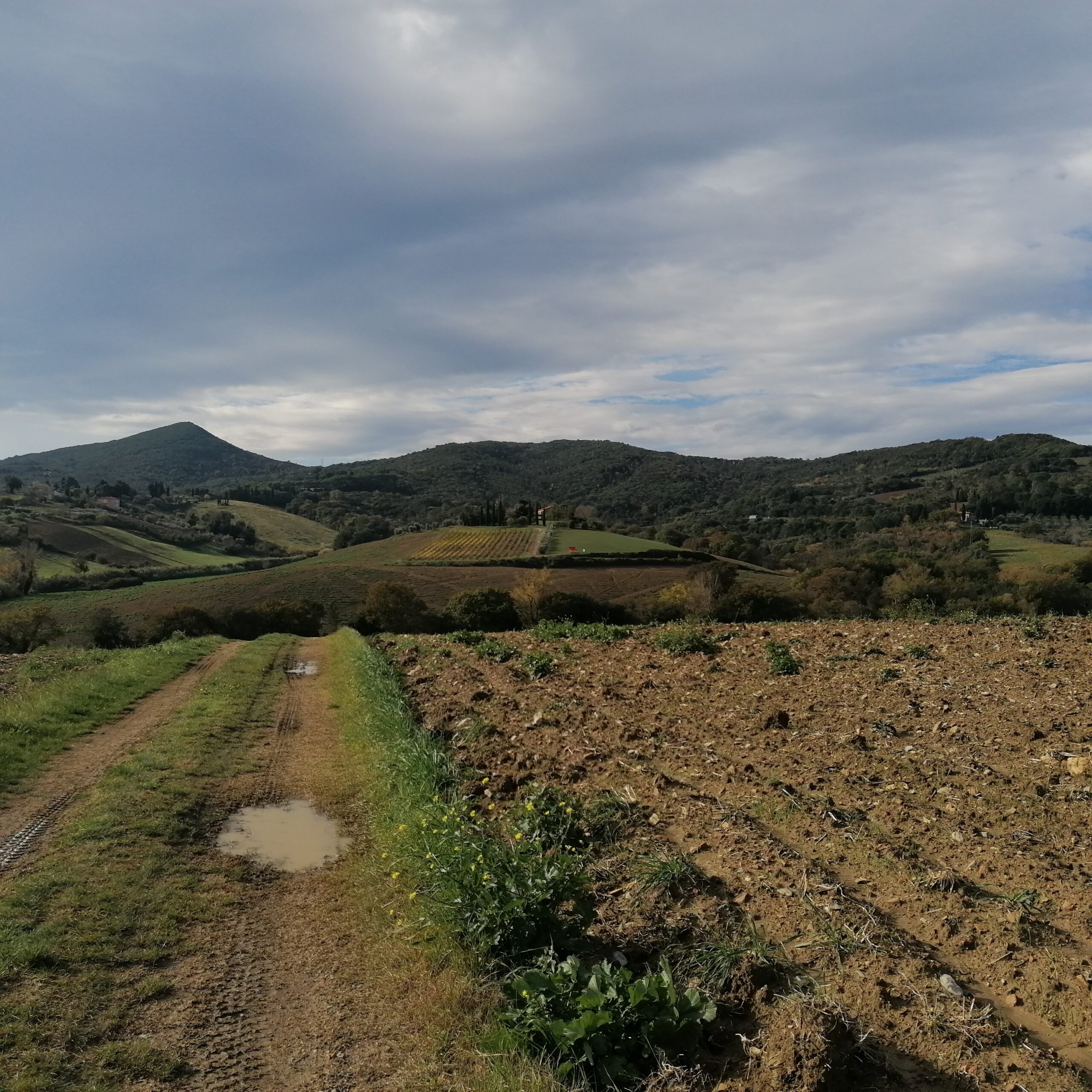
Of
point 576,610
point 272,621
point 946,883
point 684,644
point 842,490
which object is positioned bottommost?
point 272,621

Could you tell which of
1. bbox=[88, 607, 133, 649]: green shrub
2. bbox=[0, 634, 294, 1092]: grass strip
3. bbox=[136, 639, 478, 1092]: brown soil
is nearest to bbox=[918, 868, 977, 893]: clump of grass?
bbox=[136, 639, 478, 1092]: brown soil

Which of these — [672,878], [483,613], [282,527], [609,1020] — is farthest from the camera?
[282,527]

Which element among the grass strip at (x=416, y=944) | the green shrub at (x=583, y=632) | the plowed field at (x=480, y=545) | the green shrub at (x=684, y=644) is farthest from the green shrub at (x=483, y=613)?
the plowed field at (x=480, y=545)

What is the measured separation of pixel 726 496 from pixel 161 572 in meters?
125

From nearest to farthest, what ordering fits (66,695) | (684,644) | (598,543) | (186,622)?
(66,695), (684,644), (186,622), (598,543)

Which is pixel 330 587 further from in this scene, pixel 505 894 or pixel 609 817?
pixel 505 894

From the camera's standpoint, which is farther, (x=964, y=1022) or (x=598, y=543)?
(x=598, y=543)

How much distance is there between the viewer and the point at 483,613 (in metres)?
45.4

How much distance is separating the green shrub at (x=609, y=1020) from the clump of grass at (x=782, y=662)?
819 cm

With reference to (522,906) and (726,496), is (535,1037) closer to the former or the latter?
(522,906)

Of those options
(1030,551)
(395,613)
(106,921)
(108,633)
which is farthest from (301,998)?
(1030,551)

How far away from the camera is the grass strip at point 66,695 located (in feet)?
31.8

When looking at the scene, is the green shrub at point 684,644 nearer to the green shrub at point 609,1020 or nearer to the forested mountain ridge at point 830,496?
the green shrub at point 609,1020

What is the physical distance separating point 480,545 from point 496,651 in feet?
268
